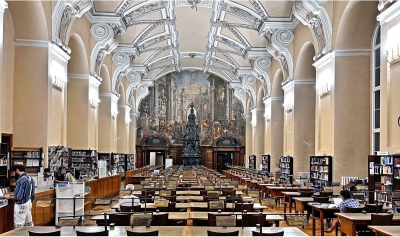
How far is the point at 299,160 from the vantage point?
24.6 metres

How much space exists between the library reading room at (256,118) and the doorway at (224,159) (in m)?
8.11

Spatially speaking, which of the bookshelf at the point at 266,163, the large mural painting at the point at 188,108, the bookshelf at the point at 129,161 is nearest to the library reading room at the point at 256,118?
the bookshelf at the point at 266,163

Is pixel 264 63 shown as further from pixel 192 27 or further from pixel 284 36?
pixel 284 36

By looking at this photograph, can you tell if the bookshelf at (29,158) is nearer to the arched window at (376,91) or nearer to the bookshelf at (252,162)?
the arched window at (376,91)

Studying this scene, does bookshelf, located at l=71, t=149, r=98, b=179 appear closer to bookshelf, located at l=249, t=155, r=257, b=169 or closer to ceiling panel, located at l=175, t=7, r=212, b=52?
ceiling panel, located at l=175, t=7, r=212, b=52

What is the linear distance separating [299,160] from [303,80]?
3829 mm

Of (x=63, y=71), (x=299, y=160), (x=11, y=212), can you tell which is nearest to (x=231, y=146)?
(x=299, y=160)

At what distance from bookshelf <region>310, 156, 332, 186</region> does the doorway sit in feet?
82.3

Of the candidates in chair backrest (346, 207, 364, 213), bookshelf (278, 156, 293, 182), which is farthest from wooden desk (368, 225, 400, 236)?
bookshelf (278, 156, 293, 182)

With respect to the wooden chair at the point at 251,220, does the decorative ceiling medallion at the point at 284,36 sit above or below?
above

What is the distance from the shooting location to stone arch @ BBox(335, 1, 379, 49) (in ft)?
55.8

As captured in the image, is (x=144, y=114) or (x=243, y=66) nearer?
(x=243, y=66)

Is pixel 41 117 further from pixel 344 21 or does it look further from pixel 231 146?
pixel 231 146

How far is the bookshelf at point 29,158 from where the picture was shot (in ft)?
52.0
